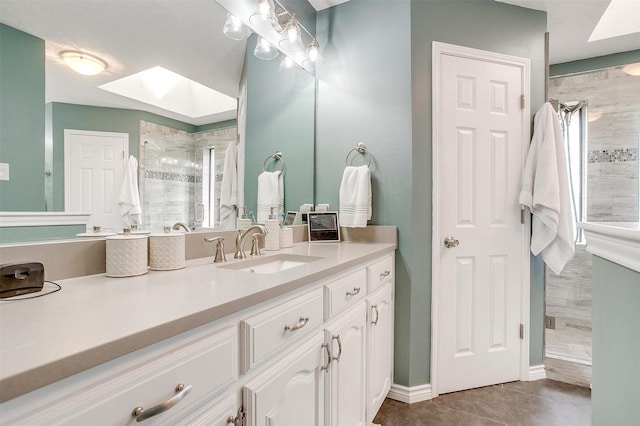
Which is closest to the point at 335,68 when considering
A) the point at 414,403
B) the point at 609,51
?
the point at 414,403

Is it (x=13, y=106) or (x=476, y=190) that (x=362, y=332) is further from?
(x=13, y=106)

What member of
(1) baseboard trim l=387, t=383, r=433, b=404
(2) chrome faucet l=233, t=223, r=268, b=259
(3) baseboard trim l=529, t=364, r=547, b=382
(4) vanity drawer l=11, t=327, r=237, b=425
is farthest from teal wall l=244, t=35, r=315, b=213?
(3) baseboard trim l=529, t=364, r=547, b=382

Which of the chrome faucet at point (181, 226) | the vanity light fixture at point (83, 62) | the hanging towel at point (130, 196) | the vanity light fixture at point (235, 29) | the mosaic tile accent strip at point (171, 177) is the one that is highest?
the vanity light fixture at point (235, 29)

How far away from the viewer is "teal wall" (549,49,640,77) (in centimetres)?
282

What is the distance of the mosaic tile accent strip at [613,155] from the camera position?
281 centimetres

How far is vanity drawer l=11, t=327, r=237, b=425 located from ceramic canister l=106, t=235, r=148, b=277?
1.55ft

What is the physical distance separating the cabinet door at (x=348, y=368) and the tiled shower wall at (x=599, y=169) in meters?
2.24

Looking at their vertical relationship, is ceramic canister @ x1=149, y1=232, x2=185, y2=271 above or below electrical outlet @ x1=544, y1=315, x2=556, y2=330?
above

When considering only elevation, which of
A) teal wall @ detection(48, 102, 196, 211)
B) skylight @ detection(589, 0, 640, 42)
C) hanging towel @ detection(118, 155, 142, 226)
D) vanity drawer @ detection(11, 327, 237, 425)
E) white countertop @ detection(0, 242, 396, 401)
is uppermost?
skylight @ detection(589, 0, 640, 42)

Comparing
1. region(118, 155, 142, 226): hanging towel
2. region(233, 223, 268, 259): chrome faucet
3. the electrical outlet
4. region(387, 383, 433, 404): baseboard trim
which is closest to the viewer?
region(118, 155, 142, 226): hanging towel

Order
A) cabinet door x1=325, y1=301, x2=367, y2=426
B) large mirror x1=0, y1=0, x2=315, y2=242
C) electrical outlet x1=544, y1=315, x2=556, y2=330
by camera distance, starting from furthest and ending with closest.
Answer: electrical outlet x1=544, y1=315, x2=556, y2=330 < cabinet door x1=325, y1=301, x2=367, y2=426 < large mirror x1=0, y1=0, x2=315, y2=242

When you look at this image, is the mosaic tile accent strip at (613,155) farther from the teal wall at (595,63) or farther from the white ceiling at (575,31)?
the white ceiling at (575,31)

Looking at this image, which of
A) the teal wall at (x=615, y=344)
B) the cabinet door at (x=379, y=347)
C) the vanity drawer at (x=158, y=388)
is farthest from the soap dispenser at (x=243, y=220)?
the teal wall at (x=615, y=344)

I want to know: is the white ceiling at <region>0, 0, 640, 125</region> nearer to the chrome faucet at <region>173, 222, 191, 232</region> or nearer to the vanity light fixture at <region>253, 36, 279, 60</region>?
the vanity light fixture at <region>253, 36, 279, 60</region>
